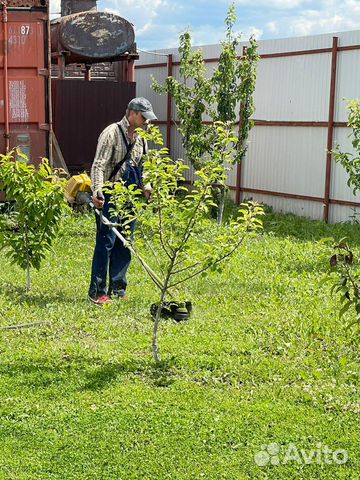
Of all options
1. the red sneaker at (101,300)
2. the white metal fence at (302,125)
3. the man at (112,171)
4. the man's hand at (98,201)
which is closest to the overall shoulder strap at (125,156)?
the man at (112,171)

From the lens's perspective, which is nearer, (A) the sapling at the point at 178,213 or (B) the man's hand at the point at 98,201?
(A) the sapling at the point at 178,213

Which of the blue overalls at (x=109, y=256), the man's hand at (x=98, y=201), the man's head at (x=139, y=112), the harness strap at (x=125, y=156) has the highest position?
the man's head at (x=139, y=112)

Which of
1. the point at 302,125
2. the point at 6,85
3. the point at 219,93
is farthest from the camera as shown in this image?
the point at 302,125

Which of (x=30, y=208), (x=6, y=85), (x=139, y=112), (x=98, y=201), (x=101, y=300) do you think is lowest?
(x=101, y=300)

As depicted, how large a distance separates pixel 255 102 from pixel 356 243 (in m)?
4.88

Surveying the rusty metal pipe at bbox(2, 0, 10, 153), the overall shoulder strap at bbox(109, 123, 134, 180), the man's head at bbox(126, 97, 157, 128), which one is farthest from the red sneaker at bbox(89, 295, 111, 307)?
the rusty metal pipe at bbox(2, 0, 10, 153)

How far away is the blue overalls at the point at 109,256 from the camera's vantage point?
8.17 meters

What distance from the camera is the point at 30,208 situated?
8414mm

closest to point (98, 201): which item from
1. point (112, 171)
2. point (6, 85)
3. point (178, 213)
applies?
point (112, 171)

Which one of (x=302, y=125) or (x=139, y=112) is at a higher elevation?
(x=139, y=112)

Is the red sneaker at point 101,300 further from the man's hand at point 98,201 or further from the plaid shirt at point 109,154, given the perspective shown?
the plaid shirt at point 109,154

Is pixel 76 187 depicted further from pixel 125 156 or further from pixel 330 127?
pixel 330 127

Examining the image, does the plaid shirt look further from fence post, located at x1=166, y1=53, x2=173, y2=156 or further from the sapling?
fence post, located at x1=166, y1=53, x2=173, y2=156

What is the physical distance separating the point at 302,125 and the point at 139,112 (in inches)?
291
